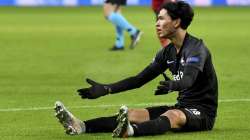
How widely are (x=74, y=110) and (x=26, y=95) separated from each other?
1.56 m

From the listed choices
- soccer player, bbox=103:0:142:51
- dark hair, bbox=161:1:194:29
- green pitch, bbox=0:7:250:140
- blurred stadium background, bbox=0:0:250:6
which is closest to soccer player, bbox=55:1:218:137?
dark hair, bbox=161:1:194:29

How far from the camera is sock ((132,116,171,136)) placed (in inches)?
276

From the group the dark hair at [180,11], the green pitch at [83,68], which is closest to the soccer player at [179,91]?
the dark hair at [180,11]

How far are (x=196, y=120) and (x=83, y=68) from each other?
6915 millimetres

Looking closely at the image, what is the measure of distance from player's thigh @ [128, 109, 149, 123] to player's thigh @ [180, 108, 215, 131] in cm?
35

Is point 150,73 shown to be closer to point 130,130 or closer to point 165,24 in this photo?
point 165,24

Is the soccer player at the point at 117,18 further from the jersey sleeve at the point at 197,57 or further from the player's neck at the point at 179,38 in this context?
the jersey sleeve at the point at 197,57

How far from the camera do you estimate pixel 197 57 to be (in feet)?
23.0

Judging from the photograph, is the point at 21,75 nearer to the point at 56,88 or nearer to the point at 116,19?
the point at 56,88

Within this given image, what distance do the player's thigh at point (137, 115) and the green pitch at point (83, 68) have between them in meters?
0.27

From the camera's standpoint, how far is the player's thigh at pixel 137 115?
24.1ft

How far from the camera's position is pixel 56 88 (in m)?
11.3

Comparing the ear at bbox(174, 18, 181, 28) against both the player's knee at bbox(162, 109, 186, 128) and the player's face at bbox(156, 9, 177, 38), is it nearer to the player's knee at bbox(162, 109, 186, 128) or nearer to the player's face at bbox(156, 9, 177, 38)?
the player's face at bbox(156, 9, 177, 38)

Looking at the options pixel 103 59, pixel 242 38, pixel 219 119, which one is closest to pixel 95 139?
pixel 219 119
